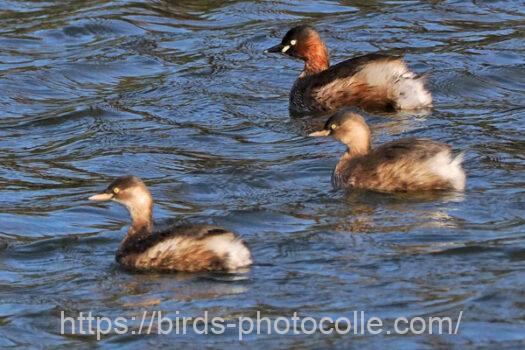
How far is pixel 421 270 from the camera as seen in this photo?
29.2 ft

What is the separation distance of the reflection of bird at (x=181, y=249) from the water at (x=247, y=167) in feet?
0.34

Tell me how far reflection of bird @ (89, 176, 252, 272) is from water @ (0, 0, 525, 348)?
10cm

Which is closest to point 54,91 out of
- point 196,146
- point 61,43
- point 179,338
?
point 61,43

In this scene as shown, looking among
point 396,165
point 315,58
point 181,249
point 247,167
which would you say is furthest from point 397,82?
point 181,249

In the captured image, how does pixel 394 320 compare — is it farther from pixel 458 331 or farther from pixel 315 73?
pixel 315 73

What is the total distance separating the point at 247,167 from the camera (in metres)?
12.0

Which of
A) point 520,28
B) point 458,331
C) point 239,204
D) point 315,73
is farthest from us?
point 520,28

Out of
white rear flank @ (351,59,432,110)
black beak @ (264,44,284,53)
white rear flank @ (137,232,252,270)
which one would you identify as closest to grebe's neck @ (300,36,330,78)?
black beak @ (264,44,284,53)

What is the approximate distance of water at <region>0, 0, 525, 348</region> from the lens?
8.55 m

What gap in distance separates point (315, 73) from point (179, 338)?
7.08m

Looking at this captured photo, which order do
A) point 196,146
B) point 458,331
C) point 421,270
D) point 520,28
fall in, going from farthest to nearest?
point 520,28
point 196,146
point 421,270
point 458,331

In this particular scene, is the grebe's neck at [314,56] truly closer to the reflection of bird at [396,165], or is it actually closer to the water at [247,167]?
the water at [247,167]

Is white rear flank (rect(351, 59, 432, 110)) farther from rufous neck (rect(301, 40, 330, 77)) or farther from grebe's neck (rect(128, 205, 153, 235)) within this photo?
grebe's neck (rect(128, 205, 153, 235))

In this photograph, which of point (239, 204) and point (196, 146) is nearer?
point (239, 204)
